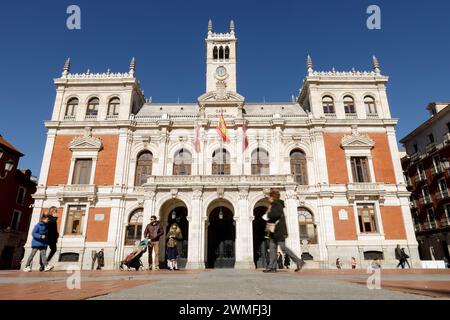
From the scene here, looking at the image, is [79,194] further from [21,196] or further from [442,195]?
[442,195]

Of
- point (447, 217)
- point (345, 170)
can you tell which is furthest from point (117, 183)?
point (447, 217)

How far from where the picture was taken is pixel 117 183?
24.2 m

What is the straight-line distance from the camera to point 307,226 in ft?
77.1

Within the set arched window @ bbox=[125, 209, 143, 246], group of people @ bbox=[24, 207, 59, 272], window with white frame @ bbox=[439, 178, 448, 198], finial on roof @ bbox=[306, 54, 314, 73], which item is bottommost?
group of people @ bbox=[24, 207, 59, 272]

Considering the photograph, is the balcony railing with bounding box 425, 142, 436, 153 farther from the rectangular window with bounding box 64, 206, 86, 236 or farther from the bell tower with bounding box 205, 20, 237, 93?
the rectangular window with bounding box 64, 206, 86, 236

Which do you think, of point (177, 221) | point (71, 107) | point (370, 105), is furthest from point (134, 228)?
point (370, 105)

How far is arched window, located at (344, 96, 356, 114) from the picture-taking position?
89.0ft

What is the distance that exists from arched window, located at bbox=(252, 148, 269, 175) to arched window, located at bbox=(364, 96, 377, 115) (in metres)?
10.7

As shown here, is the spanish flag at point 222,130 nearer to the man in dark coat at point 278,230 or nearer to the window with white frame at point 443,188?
the man in dark coat at point 278,230

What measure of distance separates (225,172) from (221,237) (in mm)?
5421

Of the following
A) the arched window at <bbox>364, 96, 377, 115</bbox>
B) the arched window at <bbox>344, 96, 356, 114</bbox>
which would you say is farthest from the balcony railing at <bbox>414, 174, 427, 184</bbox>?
the arched window at <bbox>344, 96, 356, 114</bbox>

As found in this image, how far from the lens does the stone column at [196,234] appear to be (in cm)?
1955

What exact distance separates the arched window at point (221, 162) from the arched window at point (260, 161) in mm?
2290
